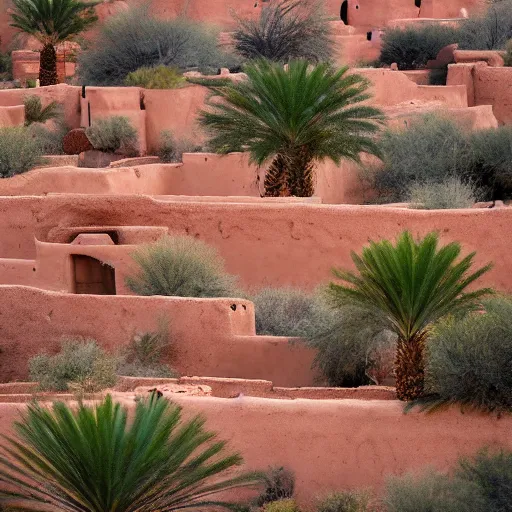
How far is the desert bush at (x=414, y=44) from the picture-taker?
136 ft

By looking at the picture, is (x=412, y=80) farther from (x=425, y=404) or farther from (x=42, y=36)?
(x=425, y=404)

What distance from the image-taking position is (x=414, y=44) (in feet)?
136

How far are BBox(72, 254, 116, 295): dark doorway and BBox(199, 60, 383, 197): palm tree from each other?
4.62 m

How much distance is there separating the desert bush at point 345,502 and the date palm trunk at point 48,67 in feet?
67.2

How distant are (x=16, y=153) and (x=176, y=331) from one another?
26.1 feet

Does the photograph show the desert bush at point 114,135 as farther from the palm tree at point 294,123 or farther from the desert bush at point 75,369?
the desert bush at point 75,369

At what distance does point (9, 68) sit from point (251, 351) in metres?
22.6

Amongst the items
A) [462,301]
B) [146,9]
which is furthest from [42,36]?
[462,301]

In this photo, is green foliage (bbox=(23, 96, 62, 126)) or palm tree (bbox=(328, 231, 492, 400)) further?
green foliage (bbox=(23, 96, 62, 126))

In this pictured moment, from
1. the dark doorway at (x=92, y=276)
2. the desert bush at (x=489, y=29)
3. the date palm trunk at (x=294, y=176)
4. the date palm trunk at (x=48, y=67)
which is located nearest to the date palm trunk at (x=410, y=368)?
the dark doorway at (x=92, y=276)

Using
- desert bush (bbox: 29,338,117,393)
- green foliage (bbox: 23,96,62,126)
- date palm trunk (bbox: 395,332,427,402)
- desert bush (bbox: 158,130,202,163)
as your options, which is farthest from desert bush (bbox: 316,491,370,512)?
green foliage (bbox: 23,96,62,126)

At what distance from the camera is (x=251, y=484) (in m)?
19.4

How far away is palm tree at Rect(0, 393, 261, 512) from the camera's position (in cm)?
1841

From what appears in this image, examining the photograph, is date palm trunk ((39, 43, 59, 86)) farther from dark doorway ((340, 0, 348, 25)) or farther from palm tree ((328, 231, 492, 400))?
palm tree ((328, 231, 492, 400))
